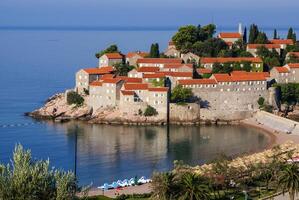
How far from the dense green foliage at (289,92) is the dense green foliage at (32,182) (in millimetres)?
37243

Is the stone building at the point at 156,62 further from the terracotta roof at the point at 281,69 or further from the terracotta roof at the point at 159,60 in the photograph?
the terracotta roof at the point at 281,69

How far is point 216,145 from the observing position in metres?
49.2

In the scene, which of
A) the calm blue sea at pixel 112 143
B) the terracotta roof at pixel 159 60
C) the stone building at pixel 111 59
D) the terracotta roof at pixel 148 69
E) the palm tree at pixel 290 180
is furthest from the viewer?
the stone building at pixel 111 59

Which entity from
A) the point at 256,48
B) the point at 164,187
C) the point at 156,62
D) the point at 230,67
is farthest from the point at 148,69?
the point at 164,187

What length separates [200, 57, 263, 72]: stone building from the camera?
2466 inches

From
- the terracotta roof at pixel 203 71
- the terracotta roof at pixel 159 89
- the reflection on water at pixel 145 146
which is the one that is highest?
the terracotta roof at pixel 203 71

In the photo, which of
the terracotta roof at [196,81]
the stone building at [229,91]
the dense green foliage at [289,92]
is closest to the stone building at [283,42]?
the dense green foliage at [289,92]

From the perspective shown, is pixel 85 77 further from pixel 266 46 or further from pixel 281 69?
pixel 266 46

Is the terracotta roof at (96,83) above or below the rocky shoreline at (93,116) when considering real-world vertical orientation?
above

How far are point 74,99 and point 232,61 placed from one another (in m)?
13.8

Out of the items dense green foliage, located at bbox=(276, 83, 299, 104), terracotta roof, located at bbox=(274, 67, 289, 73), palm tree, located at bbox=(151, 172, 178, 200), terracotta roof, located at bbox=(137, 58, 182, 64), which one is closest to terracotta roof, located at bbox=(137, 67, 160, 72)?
terracotta roof, located at bbox=(137, 58, 182, 64)

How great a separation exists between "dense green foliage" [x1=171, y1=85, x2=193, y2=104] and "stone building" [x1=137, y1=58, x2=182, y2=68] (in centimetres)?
487

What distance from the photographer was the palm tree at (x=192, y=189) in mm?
26906

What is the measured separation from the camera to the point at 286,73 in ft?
204
